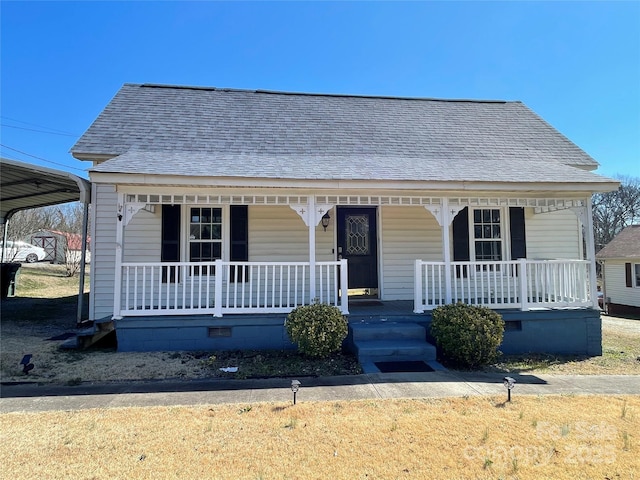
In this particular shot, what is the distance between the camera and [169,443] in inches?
127

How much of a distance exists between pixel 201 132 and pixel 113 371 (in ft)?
17.4

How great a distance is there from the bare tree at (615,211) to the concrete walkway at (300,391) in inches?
1522

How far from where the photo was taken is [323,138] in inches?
338

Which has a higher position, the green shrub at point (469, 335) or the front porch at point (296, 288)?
the front porch at point (296, 288)

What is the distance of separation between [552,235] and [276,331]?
674 cm

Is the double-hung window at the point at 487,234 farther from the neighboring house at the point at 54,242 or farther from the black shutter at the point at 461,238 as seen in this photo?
the neighboring house at the point at 54,242

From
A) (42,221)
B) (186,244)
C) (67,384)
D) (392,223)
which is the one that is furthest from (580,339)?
(42,221)

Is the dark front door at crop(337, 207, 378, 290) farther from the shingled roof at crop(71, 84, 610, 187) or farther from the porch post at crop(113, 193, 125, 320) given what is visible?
the porch post at crop(113, 193, 125, 320)

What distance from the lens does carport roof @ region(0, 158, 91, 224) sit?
292 inches

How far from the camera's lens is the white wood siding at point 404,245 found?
8.28m

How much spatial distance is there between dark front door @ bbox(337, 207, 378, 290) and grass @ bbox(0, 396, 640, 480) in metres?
4.28

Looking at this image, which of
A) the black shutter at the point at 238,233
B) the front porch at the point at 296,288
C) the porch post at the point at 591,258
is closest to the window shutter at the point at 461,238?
the front porch at the point at 296,288

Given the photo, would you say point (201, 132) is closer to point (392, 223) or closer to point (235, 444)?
point (392, 223)

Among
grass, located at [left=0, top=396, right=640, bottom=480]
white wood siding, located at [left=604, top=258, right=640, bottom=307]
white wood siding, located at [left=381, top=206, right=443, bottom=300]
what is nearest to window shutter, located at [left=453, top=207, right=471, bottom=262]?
white wood siding, located at [left=381, top=206, right=443, bottom=300]
